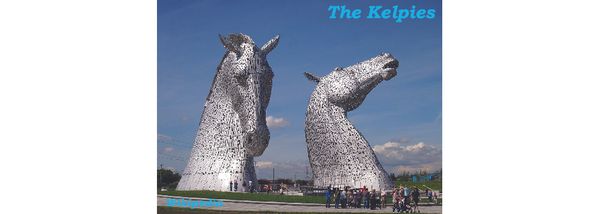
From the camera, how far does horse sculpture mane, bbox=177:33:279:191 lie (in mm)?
17438

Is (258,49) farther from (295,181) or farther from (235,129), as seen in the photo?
(295,181)

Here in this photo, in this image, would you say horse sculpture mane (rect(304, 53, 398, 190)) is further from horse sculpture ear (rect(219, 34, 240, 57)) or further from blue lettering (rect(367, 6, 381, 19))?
blue lettering (rect(367, 6, 381, 19))

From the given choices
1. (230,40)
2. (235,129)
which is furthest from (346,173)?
(230,40)

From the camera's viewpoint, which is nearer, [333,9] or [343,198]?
[333,9]

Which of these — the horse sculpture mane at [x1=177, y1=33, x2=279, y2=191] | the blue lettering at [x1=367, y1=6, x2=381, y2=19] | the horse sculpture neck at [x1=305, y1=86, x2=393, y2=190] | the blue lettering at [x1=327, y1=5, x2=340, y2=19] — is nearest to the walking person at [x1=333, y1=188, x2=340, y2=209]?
the horse sculpture neck at [x1=305, y1=86, x2=393, y2=190]

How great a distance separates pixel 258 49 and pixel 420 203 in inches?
225

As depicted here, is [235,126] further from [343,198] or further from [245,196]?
[343,198]

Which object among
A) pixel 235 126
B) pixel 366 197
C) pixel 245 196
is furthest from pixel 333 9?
pixel 235 126

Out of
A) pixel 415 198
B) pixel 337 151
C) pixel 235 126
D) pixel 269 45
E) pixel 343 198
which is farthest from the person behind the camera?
pixel 337 151

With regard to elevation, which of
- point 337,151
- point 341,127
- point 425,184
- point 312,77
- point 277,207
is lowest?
point 277,207

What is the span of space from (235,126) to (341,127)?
305 centimetres

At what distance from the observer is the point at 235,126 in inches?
704

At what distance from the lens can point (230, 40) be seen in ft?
57.4

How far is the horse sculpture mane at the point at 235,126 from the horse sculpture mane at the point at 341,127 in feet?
6.53
